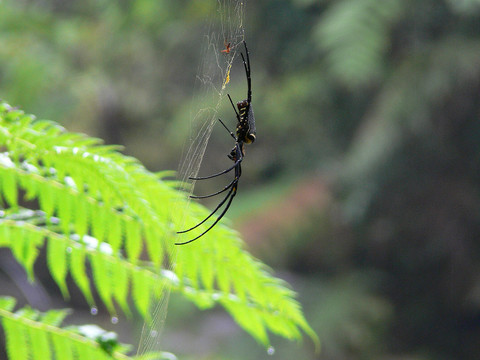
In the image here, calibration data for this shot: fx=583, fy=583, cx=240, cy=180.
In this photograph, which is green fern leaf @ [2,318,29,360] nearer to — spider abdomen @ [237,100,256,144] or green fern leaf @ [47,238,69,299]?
green fern leaf @ [47,238,69,299]

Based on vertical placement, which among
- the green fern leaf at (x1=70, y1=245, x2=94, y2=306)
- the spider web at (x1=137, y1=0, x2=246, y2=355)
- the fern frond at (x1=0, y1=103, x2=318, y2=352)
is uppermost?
the spider web at (x1=137, y1=0, x2=246, y2=355)

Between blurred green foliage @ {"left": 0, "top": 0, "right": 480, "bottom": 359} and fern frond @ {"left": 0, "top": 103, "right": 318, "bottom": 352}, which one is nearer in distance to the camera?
fern frond @ {"left": 0, "top": 103, "right": 318, "bottom": 352}

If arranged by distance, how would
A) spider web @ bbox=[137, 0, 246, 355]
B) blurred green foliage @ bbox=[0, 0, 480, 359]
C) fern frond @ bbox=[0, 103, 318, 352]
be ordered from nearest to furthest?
spider web @ bbox=[137, 0, 246, 355], fern frond @ bbox=[0, 103, 318, 352], blurred green foliage @ bbox=[0, 0, 480, 359]

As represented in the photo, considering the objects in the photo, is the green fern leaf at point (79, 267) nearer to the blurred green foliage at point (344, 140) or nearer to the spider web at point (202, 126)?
the spider web at point (202, 126)

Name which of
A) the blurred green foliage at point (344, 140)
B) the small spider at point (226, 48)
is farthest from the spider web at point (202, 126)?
the blurred green foliage at point (344, 140)

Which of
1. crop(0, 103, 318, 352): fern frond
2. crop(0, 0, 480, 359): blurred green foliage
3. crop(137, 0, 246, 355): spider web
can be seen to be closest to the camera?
crop(137, 0, 246, 355): spider web

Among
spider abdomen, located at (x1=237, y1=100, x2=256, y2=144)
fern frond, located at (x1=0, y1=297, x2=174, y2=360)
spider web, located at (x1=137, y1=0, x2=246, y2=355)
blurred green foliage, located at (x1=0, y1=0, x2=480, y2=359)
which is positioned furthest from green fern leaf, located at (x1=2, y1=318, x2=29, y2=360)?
blurred green foliage, located at (x1=0, y1=0, x2=480, y2=359)
